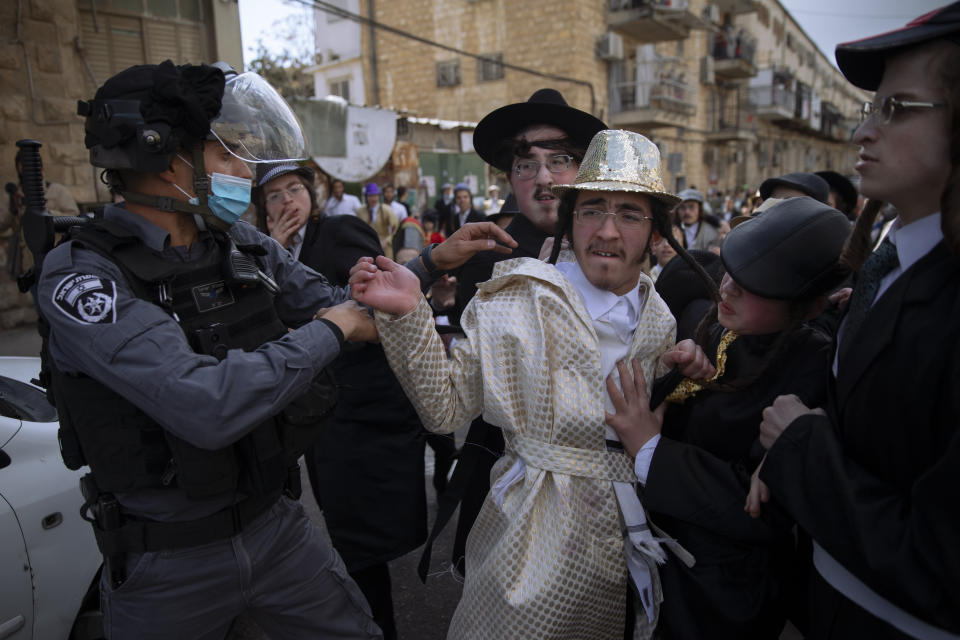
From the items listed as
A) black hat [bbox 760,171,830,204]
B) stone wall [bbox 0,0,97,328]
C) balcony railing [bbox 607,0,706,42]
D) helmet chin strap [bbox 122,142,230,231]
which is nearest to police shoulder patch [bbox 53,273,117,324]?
helmet chin strap [bbox 122,142,230,231]

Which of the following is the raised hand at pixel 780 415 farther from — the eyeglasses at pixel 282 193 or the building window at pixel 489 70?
the building window at pixel 489 70

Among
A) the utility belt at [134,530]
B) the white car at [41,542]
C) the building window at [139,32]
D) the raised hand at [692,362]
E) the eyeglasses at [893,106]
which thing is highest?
the building window at [139,32]

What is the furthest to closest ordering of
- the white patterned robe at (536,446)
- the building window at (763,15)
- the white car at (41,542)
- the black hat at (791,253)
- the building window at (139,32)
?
the building window at (763,15) < the building window at (139,32) < the white car at (41,542) < the white patterned robe at (536,446) < the black hat at (791,253)

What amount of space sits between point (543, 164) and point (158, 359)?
1712 mm

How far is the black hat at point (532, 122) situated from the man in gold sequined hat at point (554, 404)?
2.30 ft

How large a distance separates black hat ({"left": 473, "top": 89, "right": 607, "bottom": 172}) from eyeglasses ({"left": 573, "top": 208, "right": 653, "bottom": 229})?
746 mm

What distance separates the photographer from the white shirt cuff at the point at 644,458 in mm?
1671

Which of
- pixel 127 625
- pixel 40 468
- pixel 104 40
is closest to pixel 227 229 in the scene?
pixel 127 625

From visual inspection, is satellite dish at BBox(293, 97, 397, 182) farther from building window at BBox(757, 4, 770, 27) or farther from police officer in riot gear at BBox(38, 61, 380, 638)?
building window at BBox(757, 4, 770, 27)

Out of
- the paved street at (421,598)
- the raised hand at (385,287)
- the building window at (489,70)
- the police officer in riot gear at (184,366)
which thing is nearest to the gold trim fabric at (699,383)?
the raised hand at (385,287)

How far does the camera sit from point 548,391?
1712 millimetres

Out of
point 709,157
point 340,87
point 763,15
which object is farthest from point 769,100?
point 340,87

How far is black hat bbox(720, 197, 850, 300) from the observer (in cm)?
154

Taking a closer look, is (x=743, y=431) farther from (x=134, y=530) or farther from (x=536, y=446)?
(x=134, y=530)
